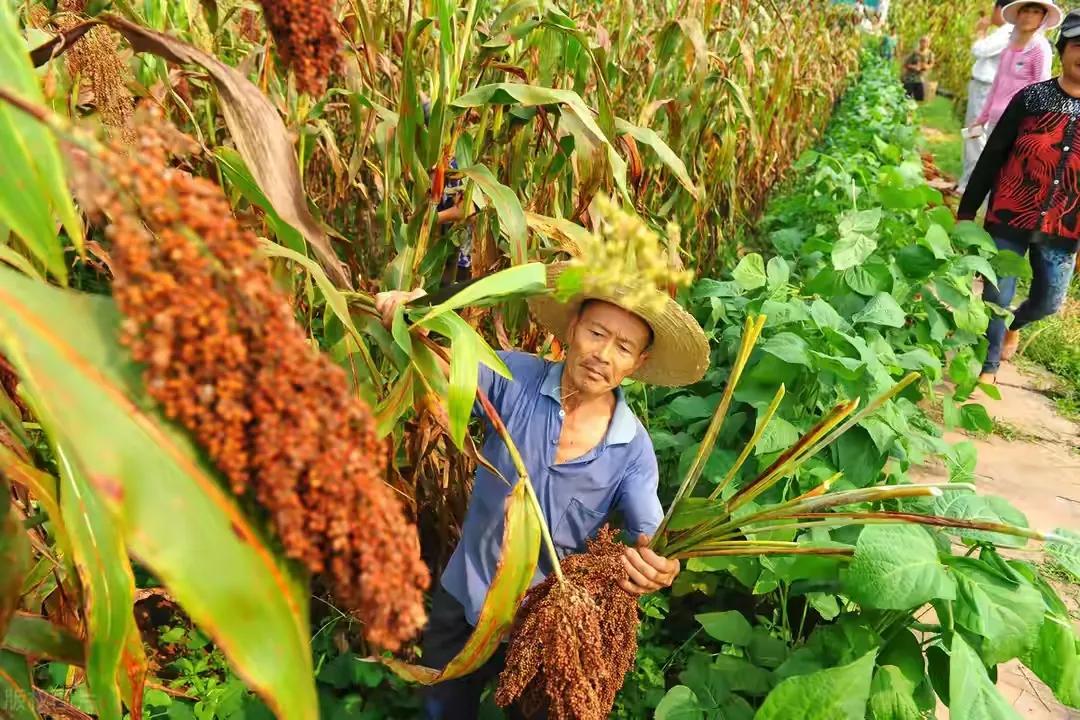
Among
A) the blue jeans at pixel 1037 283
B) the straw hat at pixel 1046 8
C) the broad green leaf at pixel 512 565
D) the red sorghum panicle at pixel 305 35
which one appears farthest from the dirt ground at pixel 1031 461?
the red sorghum panicle at pixel 305 35

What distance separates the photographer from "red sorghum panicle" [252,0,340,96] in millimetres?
677

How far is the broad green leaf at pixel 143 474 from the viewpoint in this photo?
44 centimetres

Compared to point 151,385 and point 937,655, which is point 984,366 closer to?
point 937,655

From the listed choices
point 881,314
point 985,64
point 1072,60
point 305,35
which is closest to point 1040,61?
point 985,64

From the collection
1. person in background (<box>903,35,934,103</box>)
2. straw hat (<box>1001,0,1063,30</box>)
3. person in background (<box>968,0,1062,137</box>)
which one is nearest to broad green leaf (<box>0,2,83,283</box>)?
person in background (<box>968,0,1062,137</box>)

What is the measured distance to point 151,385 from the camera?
44 cm

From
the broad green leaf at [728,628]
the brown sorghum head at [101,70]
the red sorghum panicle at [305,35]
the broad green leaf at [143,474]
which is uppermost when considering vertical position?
the red sorghum panicle at [305,35]

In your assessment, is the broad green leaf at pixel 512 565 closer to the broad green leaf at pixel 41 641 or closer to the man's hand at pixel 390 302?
the man's hand at pixel 390 302

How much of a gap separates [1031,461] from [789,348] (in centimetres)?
207

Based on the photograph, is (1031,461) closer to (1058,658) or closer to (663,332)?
(1058,658)

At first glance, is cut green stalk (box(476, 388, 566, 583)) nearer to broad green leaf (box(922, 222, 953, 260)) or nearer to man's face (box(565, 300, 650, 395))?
man's face (box(565, 300, 650, 395))

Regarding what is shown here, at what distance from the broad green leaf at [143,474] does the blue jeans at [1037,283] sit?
3.43 m

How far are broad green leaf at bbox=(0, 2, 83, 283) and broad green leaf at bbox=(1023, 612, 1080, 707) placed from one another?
1.38m

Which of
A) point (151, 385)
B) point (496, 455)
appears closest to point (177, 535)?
point (151, 385)
